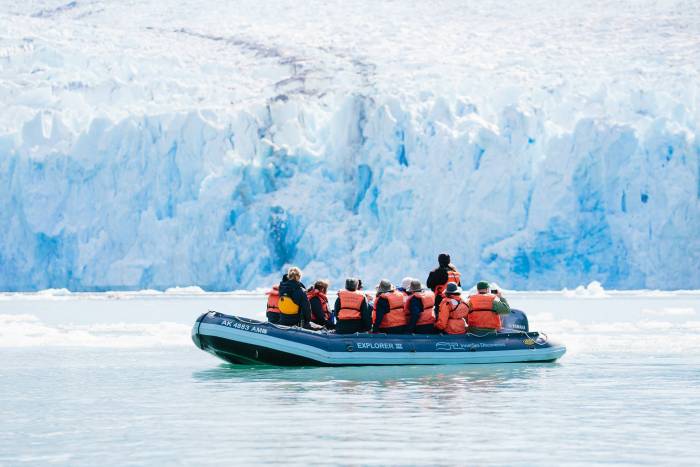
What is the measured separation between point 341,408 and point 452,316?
4.09 metres

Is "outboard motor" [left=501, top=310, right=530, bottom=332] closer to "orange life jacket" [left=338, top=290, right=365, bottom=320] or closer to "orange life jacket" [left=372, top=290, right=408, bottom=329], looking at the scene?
"orange life jacket" [left=372, top=290, right=408, bottom=329]

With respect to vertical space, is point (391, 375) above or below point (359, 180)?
below

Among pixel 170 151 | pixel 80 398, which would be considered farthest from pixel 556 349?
pixel 170 151

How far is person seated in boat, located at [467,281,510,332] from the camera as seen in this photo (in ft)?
43.8

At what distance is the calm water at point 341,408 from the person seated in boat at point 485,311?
0.54m

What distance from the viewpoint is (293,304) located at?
512 inches

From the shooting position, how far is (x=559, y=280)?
104 ft

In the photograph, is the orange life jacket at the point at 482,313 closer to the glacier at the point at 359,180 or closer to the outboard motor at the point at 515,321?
the outboard motor at the point at 515,321

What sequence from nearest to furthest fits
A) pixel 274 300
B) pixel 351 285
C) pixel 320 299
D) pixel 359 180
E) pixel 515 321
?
pixel 351 285
pixel 320 299
pixel 274 300
pixel 515 321
pixel 359 180

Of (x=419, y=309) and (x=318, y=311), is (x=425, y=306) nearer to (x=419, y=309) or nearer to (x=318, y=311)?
(x=419, y=309)

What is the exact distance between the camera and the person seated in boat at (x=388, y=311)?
1290cm

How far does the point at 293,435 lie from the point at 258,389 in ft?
10.2

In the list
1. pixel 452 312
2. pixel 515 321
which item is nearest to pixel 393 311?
pixel 452 312


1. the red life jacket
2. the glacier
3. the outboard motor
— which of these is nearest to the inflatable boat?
the red life jacket
